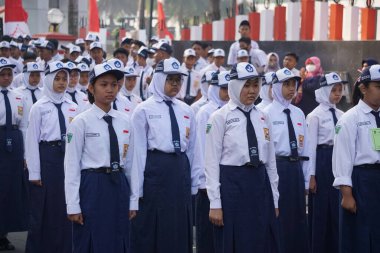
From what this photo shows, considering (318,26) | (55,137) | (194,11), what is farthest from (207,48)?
(194,11)

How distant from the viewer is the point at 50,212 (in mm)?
11273

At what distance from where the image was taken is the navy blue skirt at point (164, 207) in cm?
990

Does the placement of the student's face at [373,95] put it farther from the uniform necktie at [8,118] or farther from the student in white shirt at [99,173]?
the uniform necktie at [8,118]

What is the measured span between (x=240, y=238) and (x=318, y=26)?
45.3 feet

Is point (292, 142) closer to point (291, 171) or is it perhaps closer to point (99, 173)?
point (291, 171)

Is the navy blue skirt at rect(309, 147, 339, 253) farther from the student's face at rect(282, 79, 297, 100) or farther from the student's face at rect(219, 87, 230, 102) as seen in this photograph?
the student's face at rect(219, 87, 230, 102)

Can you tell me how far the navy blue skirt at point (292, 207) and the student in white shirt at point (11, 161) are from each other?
363cm

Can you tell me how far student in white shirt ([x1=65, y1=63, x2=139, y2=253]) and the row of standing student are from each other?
12 millimetres

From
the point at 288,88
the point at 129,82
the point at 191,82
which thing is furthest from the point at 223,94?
the point at 191,82

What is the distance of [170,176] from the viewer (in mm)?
9898

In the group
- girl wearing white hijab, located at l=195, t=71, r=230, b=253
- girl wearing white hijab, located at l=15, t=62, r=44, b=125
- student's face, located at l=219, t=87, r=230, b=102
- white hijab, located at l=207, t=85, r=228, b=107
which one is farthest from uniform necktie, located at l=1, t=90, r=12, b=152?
student's face, located at l=219, t=87, r=230, b=102

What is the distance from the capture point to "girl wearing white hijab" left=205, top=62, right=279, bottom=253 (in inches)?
359

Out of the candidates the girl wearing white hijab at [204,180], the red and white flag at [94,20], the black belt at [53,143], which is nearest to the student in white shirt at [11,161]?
the black belt at [53,143]

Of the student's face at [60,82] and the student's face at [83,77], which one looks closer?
the student's face at [60,82]
